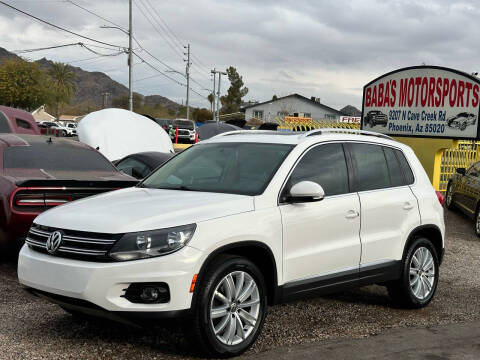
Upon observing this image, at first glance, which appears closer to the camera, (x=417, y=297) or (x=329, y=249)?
(x=329, y=249)

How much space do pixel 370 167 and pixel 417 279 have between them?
1335 millimetres

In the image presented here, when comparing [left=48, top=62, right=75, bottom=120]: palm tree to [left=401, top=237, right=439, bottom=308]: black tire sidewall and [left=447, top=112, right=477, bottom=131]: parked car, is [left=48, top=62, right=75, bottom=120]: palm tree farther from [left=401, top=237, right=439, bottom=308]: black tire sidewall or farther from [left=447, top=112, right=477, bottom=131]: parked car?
[left=401, top=237, right=439, bottom=308]: black tire sidewall

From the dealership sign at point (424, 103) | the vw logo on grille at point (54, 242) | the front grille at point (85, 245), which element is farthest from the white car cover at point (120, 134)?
the front grille at point (85, 245)

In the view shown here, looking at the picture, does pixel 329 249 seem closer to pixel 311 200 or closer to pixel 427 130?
pixel 311 200

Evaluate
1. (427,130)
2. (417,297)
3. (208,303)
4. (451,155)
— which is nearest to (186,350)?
(208,303)

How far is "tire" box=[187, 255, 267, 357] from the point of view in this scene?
4.41 metres

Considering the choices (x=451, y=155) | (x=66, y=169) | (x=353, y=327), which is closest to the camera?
(x=353, y=327)

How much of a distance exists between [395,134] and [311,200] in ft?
36.5

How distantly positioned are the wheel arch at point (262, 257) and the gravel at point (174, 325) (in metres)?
0.47

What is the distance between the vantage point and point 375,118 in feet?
53.2

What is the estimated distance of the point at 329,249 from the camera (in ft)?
17.5

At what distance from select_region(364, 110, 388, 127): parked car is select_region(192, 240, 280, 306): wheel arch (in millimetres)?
11674

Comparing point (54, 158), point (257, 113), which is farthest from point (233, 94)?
point (54, 158)

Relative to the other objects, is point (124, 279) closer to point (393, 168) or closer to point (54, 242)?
point (54, 242)
